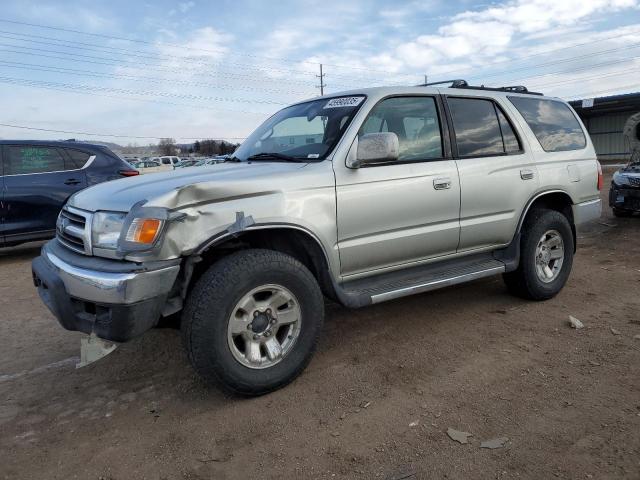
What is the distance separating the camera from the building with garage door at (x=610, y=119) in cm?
2998

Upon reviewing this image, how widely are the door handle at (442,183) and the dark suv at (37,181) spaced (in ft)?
19.0

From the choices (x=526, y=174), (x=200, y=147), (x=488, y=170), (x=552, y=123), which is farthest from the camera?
(x=200, y=147)

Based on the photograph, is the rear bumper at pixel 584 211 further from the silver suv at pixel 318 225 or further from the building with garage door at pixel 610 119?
the building with garage door at pixel 610 119

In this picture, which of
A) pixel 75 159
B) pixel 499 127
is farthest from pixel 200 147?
pixel 499 127

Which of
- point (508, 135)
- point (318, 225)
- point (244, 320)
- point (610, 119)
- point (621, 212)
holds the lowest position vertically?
point (621, 212)

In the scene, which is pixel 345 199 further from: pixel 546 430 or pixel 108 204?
pixel 546 430

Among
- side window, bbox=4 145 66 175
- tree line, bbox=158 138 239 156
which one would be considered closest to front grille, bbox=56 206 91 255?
side window, bbox=4 145 66 175

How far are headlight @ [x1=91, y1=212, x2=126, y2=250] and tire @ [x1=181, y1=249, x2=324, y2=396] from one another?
21.1 inches

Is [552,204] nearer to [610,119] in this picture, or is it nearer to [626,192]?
[626,192]

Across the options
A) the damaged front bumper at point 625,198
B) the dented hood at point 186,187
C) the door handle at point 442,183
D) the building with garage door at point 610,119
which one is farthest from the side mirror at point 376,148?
the building with garage door at point 610,119

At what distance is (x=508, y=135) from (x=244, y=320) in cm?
299

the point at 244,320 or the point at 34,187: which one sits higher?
the point at 34,187

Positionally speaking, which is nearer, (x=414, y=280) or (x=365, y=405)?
(x=365, y=405)

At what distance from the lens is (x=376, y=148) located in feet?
11.1
